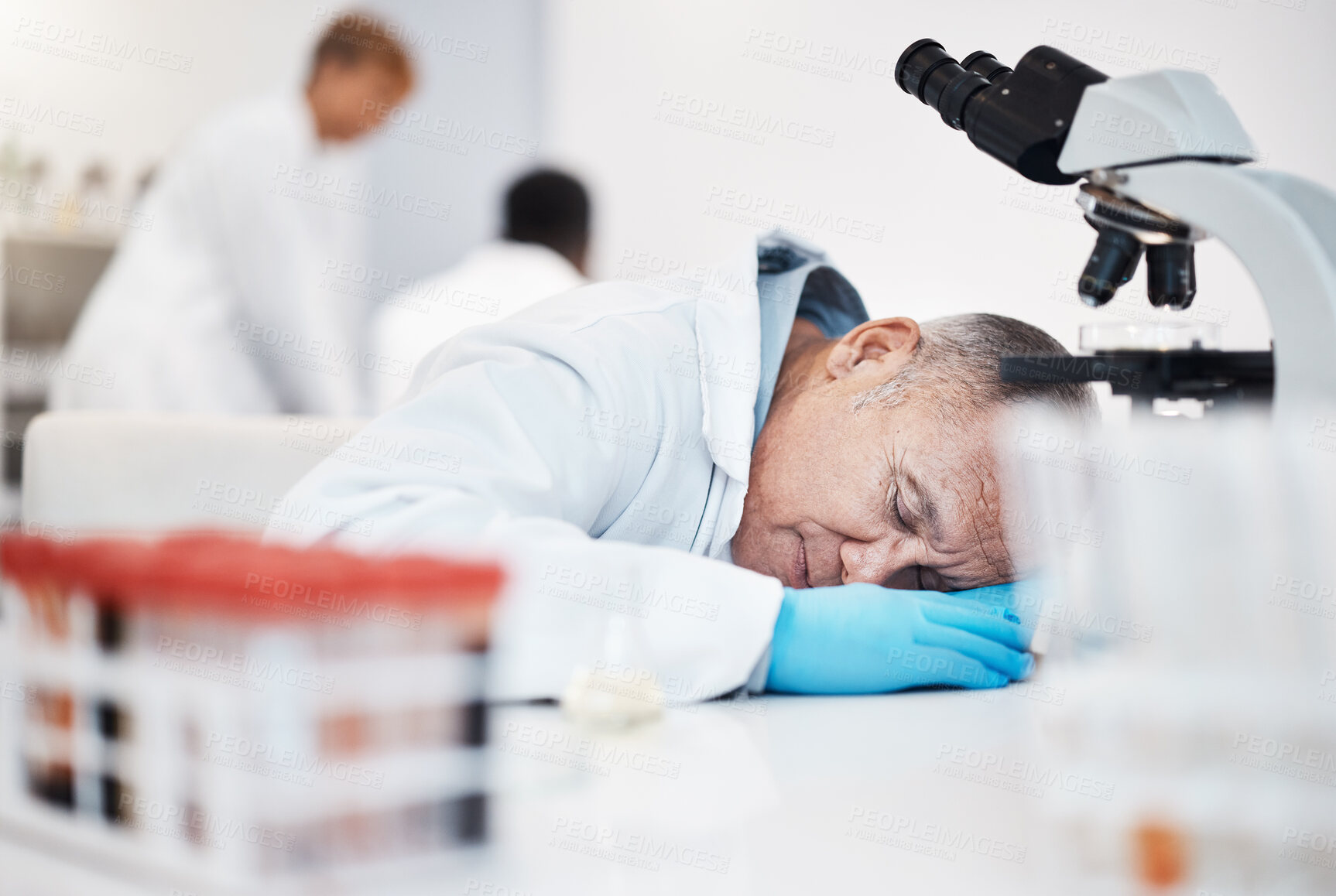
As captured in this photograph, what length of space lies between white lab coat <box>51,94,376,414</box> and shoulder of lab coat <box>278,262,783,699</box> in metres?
1.50

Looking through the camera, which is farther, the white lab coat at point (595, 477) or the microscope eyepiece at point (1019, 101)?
the white lab coat at point (595, 477)

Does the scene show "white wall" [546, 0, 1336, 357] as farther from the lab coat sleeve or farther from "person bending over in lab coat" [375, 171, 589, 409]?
the lab coat sleeve

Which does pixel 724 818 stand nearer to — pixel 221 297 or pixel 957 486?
pixel 957 486

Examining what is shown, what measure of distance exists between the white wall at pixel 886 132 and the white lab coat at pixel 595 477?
1098mm

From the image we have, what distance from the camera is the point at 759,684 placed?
A: 885mm

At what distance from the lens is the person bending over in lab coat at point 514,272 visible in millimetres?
2904

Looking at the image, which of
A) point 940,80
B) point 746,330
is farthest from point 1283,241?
point 746,330

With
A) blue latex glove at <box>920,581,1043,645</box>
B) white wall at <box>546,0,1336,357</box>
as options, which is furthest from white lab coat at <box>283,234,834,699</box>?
white wall at <box>546,0,1336,357</box>

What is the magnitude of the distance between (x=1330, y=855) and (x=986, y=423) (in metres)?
0.63

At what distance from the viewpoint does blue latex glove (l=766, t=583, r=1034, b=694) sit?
2.91 feet

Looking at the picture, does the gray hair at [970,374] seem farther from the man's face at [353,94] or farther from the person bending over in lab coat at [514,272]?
the man's face at [353,94]

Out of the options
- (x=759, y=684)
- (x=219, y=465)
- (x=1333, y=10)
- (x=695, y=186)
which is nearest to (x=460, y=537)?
(x=759, y=684)

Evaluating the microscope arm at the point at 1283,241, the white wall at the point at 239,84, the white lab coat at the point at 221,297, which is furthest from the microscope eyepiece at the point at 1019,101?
the white wall at the point at 239,84

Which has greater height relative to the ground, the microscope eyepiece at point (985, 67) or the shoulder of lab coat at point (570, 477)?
the microscope eyepiece at point (985, 67)
